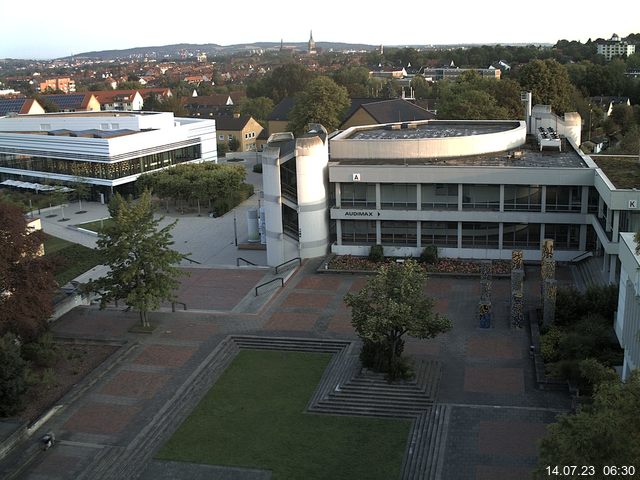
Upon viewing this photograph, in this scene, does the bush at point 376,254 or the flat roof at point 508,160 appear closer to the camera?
the bush at point 376,254

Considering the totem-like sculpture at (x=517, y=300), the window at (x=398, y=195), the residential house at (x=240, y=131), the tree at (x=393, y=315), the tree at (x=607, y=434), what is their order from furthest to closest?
the residential house at (x=240, y=131), the window at (x=398, y=195), the totem-like sculpture at (x=517, y=300), the tree at (x=393, y=315), the tree at (x=607, y=434)

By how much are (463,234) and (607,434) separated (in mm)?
26576

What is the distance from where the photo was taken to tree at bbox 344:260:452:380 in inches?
941

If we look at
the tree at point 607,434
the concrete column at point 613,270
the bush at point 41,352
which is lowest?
the bush at point 41,352

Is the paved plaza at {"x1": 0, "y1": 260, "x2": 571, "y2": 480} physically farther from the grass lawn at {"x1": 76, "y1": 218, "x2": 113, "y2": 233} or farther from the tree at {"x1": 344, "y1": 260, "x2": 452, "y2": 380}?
the grass lawn at {"x1": 76, "y1": 218, "x2": 113, "y2": 233}

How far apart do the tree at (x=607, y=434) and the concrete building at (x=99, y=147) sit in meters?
52.9

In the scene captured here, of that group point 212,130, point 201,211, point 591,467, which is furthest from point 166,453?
point 212,130

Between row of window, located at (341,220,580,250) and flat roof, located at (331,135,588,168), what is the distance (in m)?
3.32

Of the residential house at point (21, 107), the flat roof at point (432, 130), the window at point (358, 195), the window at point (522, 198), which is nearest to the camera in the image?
the window at point (522, 198)

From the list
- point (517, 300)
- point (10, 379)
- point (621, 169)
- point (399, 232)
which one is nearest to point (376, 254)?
point (399, 232)

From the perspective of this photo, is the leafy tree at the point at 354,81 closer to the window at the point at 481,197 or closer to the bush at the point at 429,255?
the window at the point at 481,197

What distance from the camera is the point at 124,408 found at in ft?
78.5

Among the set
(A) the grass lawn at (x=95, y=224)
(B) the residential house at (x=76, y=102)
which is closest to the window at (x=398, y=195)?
(A) the grass lawn at (x=95, y=224)

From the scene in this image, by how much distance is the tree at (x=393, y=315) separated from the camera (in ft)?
78.4
